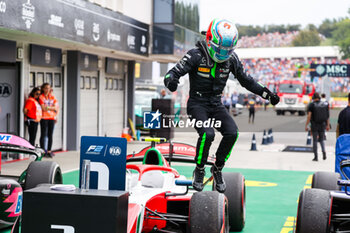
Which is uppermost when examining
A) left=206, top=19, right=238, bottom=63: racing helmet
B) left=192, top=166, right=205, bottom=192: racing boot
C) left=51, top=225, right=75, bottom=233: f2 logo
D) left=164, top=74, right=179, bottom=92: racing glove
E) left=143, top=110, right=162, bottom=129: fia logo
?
left=206, top=19, right=238, bottom=63: racing helmet

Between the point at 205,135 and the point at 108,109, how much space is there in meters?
15.0

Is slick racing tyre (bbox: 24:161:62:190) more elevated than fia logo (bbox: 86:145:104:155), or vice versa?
fia logo (bbox: 86:145:104:155)

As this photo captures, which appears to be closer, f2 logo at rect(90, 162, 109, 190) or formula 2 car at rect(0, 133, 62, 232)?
f2 logo at rect(90, 162, 109, 190)

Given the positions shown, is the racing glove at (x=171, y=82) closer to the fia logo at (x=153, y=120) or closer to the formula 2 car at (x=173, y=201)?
the fia logo at (x=153, y=120)

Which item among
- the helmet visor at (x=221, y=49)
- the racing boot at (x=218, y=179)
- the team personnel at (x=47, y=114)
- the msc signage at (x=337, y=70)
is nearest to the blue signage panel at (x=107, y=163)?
the helmet visor at (x=221, y=49)

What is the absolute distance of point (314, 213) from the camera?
5.66m

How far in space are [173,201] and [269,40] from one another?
155 meters

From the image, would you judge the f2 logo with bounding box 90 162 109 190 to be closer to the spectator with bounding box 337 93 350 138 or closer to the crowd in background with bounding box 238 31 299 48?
the spectator with bounding box 337 93 350 138

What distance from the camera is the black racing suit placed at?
5727mm

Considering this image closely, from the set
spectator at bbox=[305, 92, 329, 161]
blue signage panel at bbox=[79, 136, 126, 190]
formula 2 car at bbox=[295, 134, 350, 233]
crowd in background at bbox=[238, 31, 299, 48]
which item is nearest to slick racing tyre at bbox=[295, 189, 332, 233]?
formula 2 car at bbox=[295, 134, 350, 233]

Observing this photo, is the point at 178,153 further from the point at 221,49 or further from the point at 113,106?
the point at 113,106

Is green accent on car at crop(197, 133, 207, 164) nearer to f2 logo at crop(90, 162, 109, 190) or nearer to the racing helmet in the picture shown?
the racing helmet

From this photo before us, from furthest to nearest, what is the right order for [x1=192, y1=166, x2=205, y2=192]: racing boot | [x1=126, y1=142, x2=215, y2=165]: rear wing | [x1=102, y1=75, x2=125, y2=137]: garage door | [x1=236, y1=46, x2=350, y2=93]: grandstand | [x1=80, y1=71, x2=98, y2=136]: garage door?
[x1=236, y1=46, x2=350, y2=93]: grandstand
[x1=102, y1=75, x2=125, y2=137]: garage door
[x1=80, y1=71, x2=98, y2=136]: garage door
[x1=126, y1=142, x2=215, y2=165]: rear wing
[x1=192, y1=166, x2=205, y2=192]: racing boot

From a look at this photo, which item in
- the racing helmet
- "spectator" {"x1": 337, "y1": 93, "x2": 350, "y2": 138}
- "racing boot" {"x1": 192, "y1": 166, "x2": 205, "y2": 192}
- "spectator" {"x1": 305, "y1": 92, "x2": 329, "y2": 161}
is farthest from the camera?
"spectator" {"x1": 305, "y1": 92, "x2": 329, "y2": 161}
